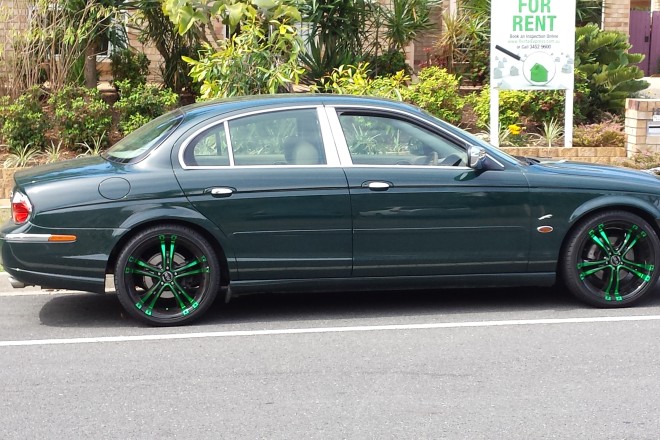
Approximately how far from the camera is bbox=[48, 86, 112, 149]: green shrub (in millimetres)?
12789

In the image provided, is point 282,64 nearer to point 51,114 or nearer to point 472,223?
point 51,114

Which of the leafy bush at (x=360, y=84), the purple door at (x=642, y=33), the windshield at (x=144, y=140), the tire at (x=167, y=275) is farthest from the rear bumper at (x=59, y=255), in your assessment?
the purple door at (x=642, y=33)

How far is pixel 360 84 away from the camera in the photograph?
12.7 m

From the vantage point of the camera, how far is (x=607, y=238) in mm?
7262

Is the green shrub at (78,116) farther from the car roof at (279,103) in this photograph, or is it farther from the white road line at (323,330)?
the white road line at (323,330)

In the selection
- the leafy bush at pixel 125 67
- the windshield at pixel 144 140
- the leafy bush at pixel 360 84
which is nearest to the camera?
the windshield at pixel 144 140

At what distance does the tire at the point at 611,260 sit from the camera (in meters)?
7.21

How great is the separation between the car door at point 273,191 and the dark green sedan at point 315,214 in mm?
10

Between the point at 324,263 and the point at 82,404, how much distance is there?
2166mm

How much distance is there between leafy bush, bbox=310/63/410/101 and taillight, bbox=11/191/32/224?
20.3 ft

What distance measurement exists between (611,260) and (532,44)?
6.24m

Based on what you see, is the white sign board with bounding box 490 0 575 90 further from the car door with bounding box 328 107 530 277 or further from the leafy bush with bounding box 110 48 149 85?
the car door with bounding box 328 107 530 277

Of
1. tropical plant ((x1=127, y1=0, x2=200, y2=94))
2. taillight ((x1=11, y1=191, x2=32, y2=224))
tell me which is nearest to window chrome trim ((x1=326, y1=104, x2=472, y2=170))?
taillight ((x1=11, y1=191, x2=32, y2=224))

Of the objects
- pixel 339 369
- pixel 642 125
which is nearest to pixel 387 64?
pixel 642 125
